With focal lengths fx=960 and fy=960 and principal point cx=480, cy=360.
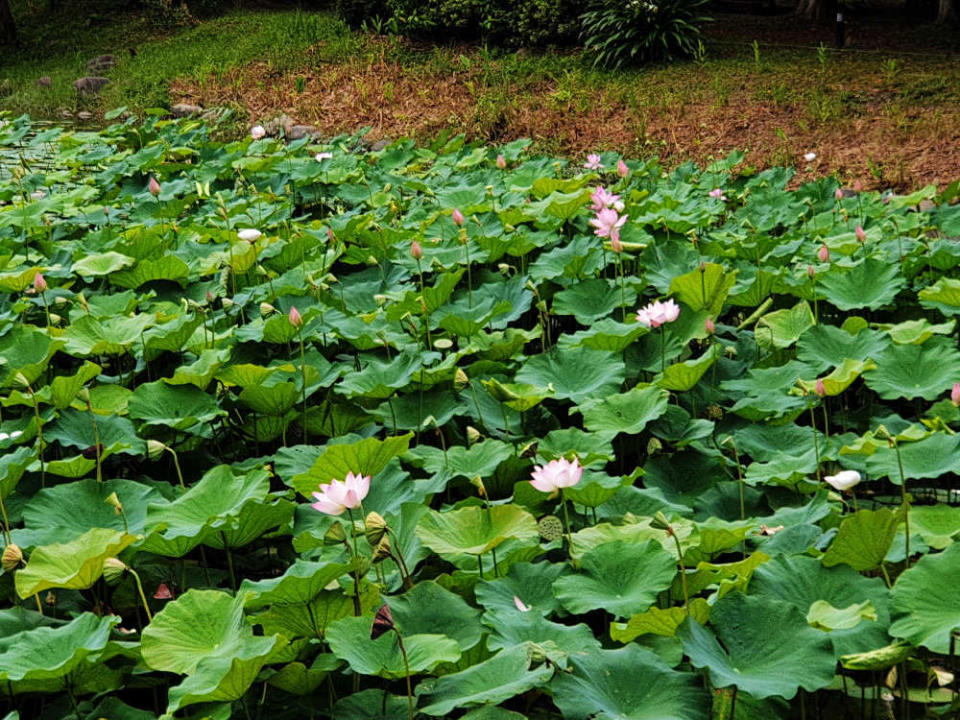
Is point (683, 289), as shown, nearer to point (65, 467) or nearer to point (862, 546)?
point (862, 546)

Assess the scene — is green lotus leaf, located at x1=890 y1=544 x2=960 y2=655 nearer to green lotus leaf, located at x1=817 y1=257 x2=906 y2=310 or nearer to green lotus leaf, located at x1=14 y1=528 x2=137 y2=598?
green lotus leaf, located at x1=14 y1=528 x2=137 y2=598

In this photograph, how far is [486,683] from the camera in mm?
1476

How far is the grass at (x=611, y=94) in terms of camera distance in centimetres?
595

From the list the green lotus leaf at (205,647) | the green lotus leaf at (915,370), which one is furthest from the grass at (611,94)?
the green lotus leaf at (205,647)

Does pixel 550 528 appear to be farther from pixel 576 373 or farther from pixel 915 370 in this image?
pixel 915 370

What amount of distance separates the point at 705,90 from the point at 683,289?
4.67 meters

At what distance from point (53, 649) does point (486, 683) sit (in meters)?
0.73

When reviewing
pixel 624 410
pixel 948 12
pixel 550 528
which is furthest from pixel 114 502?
pixel 948 12

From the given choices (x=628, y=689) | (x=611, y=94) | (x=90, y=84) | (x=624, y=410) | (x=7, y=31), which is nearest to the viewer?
(x=628, y=689)

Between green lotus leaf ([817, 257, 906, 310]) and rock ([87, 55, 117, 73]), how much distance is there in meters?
10.7

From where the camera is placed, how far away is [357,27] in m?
10.6

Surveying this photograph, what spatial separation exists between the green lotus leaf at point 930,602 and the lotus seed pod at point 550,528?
0.61 m

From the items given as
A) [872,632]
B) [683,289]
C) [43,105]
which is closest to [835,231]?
[683,289]

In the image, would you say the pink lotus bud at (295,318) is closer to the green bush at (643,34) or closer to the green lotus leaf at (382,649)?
the green lotus leaf at (382,649)
